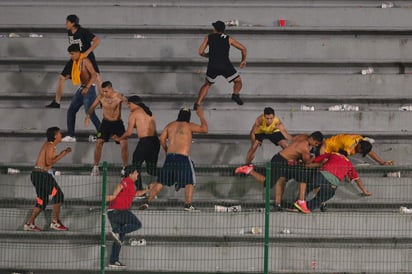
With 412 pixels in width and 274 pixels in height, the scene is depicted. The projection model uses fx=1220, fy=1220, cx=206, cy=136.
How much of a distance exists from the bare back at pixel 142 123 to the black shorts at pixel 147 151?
0.09m

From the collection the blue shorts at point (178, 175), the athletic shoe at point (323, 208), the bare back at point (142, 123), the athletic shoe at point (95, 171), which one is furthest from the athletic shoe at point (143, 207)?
Result: the athletic shoe at point (323, 208)

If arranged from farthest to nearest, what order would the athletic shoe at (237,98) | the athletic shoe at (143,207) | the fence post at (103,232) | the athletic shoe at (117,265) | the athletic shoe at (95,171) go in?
the athletic shoe at (237,98)
the athletic shoe at (95,171)
the athletic shoe at (143,207)
the athletic shoe at (117,265)
the fence post at (103,232)

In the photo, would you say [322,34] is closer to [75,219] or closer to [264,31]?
[264,31]

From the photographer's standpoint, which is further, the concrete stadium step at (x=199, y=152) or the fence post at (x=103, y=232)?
the concrete stadium step at (x=199, y=152)

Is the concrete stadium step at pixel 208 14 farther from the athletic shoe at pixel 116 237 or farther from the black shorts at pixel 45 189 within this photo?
the athletic shoe at pixel 116 237

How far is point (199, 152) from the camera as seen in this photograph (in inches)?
867

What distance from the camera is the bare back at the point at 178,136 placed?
20.4 metres

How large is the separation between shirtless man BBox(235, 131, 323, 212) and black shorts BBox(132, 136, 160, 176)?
5.06 ft

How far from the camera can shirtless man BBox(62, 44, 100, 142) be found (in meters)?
22.0

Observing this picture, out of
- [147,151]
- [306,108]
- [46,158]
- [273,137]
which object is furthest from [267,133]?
[46,158]

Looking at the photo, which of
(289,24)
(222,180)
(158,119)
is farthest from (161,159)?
(289,24)

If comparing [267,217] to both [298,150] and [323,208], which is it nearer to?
[323,208]

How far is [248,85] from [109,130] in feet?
10.7

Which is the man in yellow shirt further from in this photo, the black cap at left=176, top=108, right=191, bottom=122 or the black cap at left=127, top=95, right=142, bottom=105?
the black cap at left=127, top=95, right=142, bottom=105
